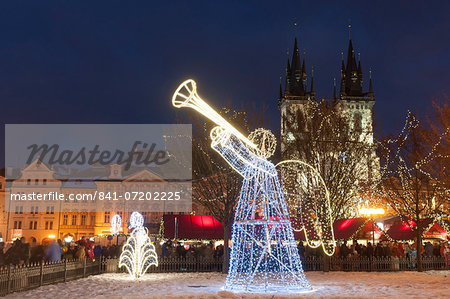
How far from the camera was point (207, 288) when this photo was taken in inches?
606

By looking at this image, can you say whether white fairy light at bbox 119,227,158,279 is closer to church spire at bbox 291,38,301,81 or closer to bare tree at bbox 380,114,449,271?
bare tree at bbox 380,114,449,271

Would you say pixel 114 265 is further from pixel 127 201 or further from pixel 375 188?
pixel 127 201

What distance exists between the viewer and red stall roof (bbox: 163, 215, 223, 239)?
27.8m

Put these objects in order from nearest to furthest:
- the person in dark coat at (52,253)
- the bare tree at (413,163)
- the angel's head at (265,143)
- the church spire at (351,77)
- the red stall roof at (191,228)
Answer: the angel's head at (265,143)
the person in dark coat at (52,253)
the bare tree at (413,163)
the red stall roof at (191,228)
the church spire at (351,77)

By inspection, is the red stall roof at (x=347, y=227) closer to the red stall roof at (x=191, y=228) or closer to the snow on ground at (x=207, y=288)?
the red stall roof at (x=191, y=228)

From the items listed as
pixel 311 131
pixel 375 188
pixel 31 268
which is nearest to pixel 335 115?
pixel 311 131

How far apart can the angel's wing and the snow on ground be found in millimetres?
5796

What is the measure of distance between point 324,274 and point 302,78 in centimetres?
6819

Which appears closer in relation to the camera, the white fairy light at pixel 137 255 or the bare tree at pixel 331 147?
the white fairy light at pixel 137 255

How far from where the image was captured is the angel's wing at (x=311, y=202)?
25047 mm

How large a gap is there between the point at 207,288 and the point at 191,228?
12.8m

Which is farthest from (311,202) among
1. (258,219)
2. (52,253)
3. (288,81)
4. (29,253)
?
(288,81)

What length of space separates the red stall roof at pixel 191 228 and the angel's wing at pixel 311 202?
5.11 metres

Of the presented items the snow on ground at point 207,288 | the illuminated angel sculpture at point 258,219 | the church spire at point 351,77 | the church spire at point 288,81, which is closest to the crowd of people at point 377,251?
the snow on ground at point 207,288
